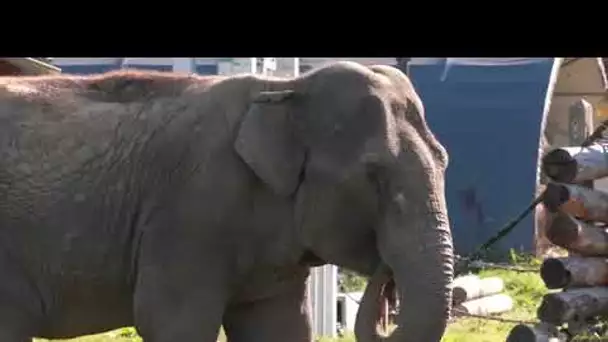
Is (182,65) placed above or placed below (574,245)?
above

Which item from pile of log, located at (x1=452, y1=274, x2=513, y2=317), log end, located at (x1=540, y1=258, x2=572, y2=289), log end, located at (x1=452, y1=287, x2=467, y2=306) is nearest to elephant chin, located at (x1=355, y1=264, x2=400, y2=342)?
log end, located at (x1=540, y1=258, x2=572, y2=289)

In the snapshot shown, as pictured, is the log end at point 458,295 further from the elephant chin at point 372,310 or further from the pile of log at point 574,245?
the elephant chin at point 372,310

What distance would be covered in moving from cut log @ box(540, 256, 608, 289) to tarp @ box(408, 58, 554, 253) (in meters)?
7.89

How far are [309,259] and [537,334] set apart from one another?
6.61 ft

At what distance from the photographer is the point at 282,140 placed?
5.11 meters

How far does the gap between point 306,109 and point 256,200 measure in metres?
0.41

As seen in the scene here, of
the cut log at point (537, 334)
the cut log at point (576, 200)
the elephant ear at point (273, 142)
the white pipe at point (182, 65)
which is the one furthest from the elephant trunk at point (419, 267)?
the white pipe at point (182, 65)

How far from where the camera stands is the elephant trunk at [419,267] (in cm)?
473

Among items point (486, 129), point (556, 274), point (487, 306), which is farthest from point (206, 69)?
point (486, 129)

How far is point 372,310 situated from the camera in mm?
5008

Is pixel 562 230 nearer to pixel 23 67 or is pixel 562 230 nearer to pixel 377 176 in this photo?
pixel 377 176

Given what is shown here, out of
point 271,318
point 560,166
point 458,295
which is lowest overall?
point 458,295

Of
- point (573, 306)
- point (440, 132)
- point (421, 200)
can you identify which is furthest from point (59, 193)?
point (440, 132)
